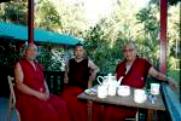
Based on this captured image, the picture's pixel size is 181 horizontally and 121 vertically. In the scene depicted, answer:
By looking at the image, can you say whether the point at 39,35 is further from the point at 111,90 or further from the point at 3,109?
the point at 111,90

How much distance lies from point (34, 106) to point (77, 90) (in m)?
0.63

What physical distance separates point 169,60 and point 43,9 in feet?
7.40

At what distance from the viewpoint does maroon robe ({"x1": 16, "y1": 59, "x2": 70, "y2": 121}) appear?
11.1 ft

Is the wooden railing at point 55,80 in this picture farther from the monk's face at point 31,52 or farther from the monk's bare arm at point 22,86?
the monk's bare arm at point 22,86

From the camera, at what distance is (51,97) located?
370 centimetres

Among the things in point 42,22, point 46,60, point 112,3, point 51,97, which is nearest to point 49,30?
point 42,22

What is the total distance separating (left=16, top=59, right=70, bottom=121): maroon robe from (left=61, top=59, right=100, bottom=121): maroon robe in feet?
0.48

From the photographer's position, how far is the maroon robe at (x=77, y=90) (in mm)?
3717

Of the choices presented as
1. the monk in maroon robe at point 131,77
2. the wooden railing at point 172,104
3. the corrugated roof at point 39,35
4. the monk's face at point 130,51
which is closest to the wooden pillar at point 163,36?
the wooden railing at point 172,104

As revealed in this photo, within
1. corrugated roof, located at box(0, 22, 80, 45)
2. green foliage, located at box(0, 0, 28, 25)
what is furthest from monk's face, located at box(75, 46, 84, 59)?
green foliage, located at box(0, 0, 28, 25)

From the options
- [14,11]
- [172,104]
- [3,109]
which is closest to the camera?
[172,104]

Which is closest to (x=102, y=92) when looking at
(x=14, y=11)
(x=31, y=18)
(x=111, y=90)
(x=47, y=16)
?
(x=111, y=90)

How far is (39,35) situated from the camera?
17.4 ft

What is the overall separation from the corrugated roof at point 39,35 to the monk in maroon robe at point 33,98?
1.33 m
